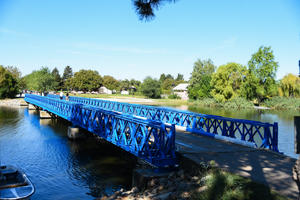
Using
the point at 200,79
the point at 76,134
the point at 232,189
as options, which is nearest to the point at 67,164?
the point at 76,134

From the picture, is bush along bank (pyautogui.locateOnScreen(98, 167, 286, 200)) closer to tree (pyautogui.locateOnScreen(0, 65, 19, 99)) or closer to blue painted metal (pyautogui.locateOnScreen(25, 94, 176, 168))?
blue painted metal (pyautogui.locateOnScreen(25, 94, 176, 168))

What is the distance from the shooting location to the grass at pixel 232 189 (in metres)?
5.99

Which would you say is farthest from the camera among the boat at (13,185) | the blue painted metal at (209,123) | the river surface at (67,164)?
the blue painted metal at (209,123)

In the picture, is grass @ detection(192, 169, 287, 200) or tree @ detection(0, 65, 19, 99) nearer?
grass @ detection(192, 169, 287, 200)

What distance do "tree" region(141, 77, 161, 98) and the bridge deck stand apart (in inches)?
2959

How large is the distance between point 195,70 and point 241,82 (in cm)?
3130

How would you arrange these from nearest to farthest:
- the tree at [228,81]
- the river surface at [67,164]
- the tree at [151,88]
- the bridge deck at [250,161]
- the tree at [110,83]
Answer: the bridge deck at [250,161] < the river surface at [67,164] < the tree at [228,81] < the tree at [151,88] < the tree at [110,83]

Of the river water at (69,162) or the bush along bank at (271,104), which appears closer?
the river water at (69,162)

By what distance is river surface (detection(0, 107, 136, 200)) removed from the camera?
10.7 m

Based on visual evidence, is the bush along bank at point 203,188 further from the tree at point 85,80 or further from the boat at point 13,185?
the tree at point 85,80

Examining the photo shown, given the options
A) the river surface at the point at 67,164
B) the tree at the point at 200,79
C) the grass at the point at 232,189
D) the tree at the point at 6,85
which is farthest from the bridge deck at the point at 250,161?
the tree at the point at 6,85

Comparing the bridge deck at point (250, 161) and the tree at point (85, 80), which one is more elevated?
the tree at point (85, 80)

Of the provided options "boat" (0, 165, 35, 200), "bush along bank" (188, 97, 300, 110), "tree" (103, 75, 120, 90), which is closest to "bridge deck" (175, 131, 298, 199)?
"boat" (0, 165, 35, 200)

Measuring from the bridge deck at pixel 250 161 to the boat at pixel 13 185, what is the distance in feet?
18.2
